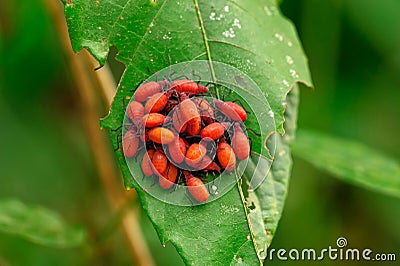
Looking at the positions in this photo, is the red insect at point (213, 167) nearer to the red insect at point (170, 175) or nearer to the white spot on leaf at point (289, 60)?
the red insect at point (170, 175)

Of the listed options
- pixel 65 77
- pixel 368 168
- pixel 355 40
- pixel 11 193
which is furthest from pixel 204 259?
pixel 355 40

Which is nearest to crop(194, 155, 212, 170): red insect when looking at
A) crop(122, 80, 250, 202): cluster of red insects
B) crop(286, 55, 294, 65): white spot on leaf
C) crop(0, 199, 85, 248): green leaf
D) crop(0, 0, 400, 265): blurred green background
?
crop(122, 80, 250, 202): cluster of red insects

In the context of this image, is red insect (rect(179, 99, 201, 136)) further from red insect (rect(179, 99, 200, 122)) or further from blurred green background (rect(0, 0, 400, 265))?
blurred green background (rect(0, 0, 400, 265))

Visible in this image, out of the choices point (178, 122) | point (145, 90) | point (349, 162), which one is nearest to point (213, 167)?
point (178, 122)

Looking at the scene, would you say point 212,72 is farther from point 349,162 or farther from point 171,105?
point 349,162

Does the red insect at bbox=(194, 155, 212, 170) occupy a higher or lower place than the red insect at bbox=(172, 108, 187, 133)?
lower

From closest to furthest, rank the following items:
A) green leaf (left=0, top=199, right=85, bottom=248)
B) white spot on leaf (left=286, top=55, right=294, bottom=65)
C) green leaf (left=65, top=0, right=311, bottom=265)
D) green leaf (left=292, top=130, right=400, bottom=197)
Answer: green leaf (left=65, top=0, right=311, bottom=265)
white spot on leaf (left=286, top=55, right=294, bottom=65)
green leaf (left=0, top=199, right=85, bottom=248)
green leaf (left=292, top=130, right=400, bottom=197)

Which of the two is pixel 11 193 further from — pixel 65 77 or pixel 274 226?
pixel 274 226
